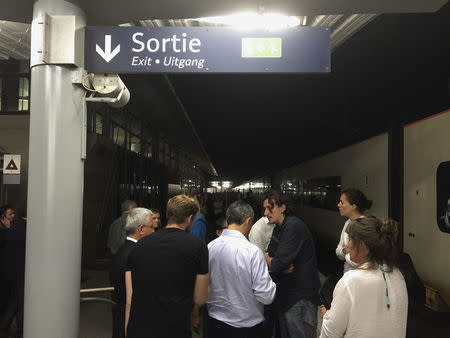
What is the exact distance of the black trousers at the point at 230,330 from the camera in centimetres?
279

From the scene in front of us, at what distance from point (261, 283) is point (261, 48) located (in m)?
1.63

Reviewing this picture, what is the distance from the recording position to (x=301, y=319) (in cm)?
324

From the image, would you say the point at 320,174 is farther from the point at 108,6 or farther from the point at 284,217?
the point at 108,6

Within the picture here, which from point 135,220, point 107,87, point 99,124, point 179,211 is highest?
point 99,124

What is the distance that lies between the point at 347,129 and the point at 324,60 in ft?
20.3

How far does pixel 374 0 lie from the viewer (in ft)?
10.0

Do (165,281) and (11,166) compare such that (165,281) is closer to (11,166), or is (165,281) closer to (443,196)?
(443,196)

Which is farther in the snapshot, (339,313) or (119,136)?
(119,136)

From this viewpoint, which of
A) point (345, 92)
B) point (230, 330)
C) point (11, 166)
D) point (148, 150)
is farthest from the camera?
point (148, 150)

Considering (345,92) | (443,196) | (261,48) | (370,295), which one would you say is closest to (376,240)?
(370,295)

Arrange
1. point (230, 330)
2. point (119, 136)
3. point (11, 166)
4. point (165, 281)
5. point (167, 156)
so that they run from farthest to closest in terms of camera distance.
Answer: point (167, 156) → point (119, 136) → point (11, 166) → point (230, 330) → point (165, 281)

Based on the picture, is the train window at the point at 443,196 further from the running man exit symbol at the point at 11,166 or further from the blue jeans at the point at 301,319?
the running man exit symbol at the point at 11,166

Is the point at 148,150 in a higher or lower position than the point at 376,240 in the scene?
higher

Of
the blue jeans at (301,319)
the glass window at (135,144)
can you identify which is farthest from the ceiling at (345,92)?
the blue jeans at (301,319)
